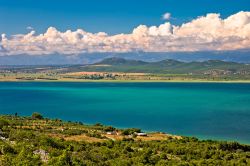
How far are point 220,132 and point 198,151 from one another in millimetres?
45699

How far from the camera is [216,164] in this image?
136ft

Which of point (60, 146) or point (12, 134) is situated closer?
point (60, 146)

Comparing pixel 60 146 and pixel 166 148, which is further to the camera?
pixel 166 148

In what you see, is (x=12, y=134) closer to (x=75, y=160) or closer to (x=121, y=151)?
(x=121, y=151)

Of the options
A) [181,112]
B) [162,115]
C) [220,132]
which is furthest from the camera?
[181,112]

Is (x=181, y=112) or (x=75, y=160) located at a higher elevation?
(x=75, y=160)

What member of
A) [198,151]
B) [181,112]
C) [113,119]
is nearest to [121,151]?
[198,151]

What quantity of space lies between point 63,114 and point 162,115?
108 ft

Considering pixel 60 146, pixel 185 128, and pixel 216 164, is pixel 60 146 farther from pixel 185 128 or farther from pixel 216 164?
pixel 185 128

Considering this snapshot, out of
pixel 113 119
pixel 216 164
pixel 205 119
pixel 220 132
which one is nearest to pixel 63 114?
pixel 113 119

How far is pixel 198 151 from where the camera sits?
159ft

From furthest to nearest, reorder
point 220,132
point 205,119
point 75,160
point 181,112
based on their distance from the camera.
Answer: point 181,112 → point 205,119 → point 220,132 → point 75,160

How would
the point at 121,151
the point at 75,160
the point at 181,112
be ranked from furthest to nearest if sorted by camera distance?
the point at 181,112
the point at 121,151
the point at 75,160

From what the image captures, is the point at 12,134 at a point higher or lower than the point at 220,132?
higher
